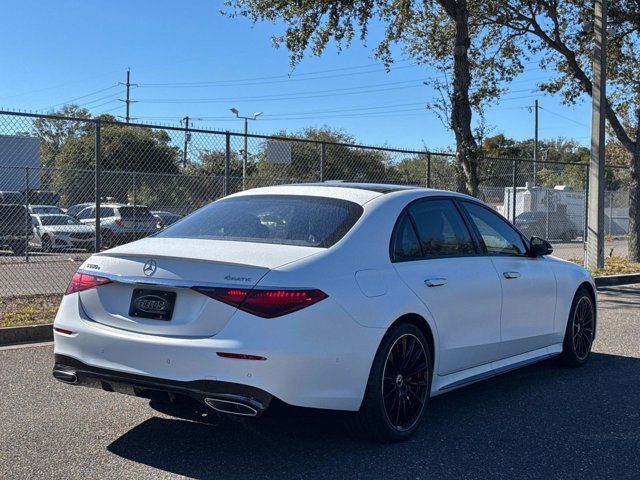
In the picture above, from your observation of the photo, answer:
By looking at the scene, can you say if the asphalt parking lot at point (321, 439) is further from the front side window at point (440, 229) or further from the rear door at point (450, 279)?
the front side window at point (440, 229)

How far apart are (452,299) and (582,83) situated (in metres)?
14.2

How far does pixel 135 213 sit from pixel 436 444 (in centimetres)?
908

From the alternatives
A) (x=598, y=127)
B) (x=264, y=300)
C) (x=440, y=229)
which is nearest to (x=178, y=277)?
(x=264, y=300)

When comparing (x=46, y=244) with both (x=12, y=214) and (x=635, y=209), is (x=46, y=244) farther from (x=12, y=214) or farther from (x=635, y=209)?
(x=635, y=209)

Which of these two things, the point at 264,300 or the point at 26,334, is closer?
the point at 264,300

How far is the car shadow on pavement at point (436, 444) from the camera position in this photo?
3.93 metres

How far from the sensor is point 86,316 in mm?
4145

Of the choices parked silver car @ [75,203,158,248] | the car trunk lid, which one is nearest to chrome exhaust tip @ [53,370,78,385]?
the car trunk lid

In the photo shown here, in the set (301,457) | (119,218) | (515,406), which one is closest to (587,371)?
(515,406)

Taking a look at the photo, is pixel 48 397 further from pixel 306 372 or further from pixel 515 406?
pixel 515 406

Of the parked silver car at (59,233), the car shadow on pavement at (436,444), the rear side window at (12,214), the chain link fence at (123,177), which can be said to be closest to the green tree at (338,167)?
the chain link fence at (123,177)

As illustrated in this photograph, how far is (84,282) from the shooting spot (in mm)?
4238

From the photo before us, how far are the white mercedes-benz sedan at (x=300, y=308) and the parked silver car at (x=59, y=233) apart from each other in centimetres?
933

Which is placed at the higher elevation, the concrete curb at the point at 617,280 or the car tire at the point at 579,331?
the car tire at the point at 579,331
